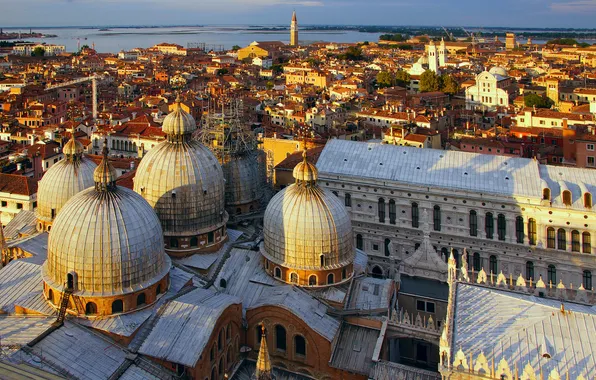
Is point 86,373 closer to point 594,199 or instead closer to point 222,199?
point 222,199

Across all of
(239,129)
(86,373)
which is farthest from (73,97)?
(86,373)

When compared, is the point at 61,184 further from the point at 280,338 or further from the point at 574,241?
the point at 574,241

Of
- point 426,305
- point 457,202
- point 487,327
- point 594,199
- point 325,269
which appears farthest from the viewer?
point 457,202

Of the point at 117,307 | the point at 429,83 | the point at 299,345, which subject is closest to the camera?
the point at 117,307

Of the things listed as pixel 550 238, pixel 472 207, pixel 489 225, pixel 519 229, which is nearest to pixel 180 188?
pixel 472 207

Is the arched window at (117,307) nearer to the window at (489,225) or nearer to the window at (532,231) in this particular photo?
the window at (489,225)
